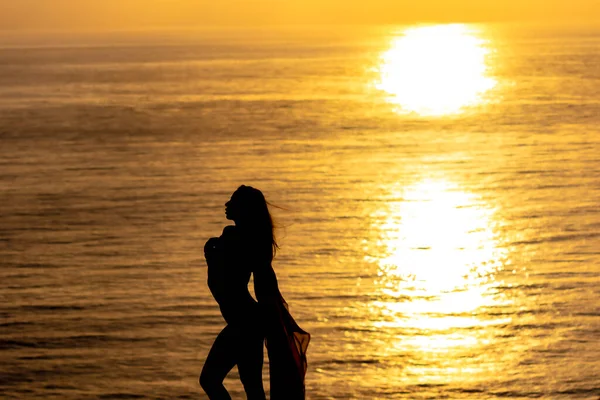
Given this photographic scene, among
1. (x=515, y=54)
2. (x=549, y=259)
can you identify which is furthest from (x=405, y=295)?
(x=515, y=54)

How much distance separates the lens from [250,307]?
24.1 feet

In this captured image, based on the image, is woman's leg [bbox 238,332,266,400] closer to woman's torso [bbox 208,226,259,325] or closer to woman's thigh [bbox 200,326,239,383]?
woman's thigh [bbox 200,326,239,383]

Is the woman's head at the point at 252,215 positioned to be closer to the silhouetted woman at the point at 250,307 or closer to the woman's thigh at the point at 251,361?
the silhouetted woman at the point at 250,307

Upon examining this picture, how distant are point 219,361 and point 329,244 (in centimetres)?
1190

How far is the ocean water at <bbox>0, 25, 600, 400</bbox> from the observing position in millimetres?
13430

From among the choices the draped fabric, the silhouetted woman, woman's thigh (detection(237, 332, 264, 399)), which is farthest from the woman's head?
woman's thigh (detection(237, 332, 264, 399))

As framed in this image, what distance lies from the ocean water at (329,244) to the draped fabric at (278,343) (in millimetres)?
5171

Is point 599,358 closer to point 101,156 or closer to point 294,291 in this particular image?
point 294,291

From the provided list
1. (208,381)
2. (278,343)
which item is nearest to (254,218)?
(278,343)

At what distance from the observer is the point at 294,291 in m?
16.4

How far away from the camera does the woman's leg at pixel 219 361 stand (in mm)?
7422

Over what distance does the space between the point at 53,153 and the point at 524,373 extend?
20972 millimetres

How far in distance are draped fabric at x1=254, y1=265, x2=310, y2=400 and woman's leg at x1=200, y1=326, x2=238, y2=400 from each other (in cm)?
23

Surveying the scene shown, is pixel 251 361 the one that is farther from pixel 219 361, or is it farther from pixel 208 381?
pixel 208 381
